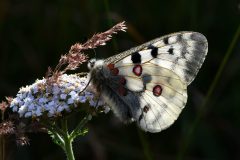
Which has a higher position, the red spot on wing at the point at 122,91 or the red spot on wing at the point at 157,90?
the red spot on wing at the point at 122,91

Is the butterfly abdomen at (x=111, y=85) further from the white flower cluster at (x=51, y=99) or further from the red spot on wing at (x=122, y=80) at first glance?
the white flower cluster at (x=51, y=99)

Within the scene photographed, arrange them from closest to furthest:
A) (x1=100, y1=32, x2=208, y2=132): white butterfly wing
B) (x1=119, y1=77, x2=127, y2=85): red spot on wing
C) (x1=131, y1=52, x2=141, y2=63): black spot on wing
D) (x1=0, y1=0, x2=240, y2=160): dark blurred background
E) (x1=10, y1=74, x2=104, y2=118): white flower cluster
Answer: (x1=10, y1=74, x2=104, y2=118): white flower cluster
(x1=131, y1=52, x2=141, y2=63): black spot on wing
(x1=100, y1=32, x2=208, y2=132): white butterfly wing
(x1=119, y1=77, x2=127, y2=85): red spot on wing
(x1=0, y1=0, x2=240, y2=160): dark blurred background

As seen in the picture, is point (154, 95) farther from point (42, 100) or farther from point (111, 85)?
point (42, 100)

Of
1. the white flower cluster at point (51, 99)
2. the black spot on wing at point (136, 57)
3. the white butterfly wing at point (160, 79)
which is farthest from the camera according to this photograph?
the white butterfly wing at point (160, 79)

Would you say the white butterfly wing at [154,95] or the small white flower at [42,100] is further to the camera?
Answer: the white butterfly wing at [154,95]

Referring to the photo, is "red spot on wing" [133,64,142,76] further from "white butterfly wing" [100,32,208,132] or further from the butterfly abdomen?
the butterfly abdomen

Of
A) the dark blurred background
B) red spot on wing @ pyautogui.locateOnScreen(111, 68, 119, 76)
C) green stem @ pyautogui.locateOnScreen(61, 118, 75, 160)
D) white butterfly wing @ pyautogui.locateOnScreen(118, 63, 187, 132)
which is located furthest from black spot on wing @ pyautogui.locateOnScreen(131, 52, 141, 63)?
the dark blurred background

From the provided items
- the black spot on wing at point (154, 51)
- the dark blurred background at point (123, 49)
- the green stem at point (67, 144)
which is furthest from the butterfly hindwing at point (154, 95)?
the dark blurred background at point (123, 49)
